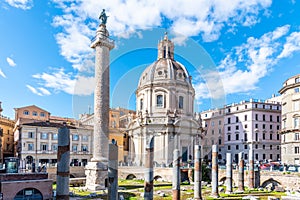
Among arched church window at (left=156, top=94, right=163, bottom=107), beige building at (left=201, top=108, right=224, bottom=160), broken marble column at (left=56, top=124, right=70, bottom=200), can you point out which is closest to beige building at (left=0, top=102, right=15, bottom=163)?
arched church window at (left=156, top=94, right=163, bottom=107)

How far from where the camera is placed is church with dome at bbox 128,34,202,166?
48250 mm

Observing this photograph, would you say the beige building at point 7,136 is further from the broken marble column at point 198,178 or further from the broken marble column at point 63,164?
the broken marble column at point 63,164

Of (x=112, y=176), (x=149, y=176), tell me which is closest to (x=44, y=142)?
(x=149, y=176)

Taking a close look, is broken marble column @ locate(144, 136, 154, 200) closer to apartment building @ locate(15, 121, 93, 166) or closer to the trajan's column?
the trajan's column

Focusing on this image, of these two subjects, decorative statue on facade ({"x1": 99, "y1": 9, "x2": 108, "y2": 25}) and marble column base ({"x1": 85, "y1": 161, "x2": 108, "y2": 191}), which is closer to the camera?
marble column base ({"x1": 85, "y1": 161, "x2": 108, "y2": 191})

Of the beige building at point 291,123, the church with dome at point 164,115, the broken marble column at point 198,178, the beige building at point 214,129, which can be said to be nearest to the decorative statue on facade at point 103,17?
the broken marble column at point 198,178

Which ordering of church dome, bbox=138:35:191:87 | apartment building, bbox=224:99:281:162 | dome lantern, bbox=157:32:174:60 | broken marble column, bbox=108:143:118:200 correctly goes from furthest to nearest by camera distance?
dome lantern, bbox=157:32:174:60, apartment building, bbox=224:99:281:162, church dome, bbox=138:35:191:87, broken marble column, bbox=108:143:118:200

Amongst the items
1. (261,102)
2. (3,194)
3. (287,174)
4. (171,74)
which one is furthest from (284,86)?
(3,194)

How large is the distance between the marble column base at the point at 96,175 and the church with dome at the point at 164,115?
18.3m

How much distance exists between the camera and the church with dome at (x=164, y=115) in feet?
158

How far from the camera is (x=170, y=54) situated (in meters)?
58.9

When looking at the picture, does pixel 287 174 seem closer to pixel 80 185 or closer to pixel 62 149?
pixel 80 185

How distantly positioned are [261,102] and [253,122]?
15.5ft

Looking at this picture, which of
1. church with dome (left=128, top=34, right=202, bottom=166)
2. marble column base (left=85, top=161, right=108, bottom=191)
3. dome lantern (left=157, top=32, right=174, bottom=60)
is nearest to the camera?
marble column base (left=85, top=161, right=108, bottom=191)
